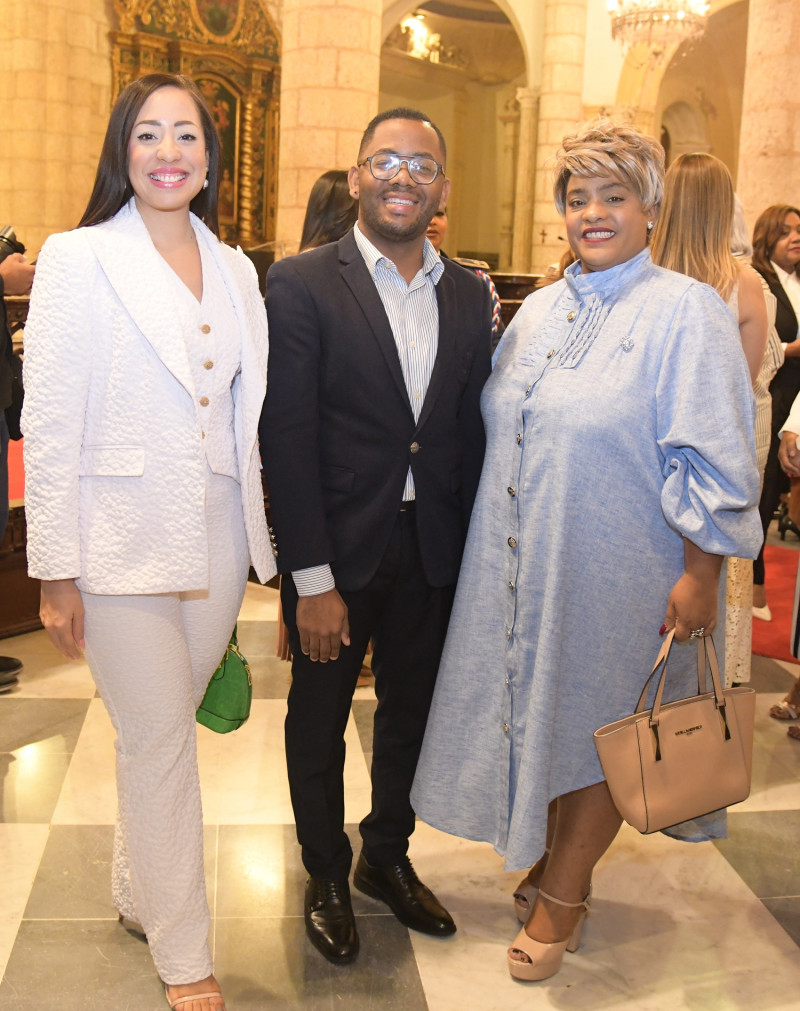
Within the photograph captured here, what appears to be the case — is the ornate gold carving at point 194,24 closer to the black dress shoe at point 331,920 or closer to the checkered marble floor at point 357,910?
the checkered marble floor at point 357,910

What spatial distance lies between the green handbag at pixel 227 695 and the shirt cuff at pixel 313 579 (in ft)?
0.86

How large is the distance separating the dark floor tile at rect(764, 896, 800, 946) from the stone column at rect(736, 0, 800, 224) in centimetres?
588

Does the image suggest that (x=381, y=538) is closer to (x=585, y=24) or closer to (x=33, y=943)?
(x=33, y=943)

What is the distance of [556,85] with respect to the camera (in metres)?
12.8

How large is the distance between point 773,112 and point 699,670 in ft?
21.5

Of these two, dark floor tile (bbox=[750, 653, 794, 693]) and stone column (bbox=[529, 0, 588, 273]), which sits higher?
stone column (bbox=[529, 0, 588, 273])

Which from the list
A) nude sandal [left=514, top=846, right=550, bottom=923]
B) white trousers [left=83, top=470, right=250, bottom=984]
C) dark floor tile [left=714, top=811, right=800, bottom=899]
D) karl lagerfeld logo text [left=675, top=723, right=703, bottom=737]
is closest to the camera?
white trousers [left=83, top=470, right=250, bottom=984]

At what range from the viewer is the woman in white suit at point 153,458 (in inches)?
83.0

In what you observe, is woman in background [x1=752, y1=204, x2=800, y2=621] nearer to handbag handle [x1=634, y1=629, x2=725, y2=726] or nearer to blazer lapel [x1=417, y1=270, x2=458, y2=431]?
handbag handle [x1=634, y1=629, x2=725, y2=726]

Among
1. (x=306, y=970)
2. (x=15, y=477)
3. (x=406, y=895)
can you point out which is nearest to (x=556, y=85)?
(x=15, y=477)

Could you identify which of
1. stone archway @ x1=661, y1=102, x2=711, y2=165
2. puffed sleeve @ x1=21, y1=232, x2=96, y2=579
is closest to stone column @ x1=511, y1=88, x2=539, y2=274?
stone archway @ x1=661, y1=102, x2=711, y2=165

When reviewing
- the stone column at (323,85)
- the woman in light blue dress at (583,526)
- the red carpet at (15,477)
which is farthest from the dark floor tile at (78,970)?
the stone column at (323,85)

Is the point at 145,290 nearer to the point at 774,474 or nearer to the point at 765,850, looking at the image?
Answer: the point at 765,850

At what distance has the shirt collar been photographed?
8.02 ft
